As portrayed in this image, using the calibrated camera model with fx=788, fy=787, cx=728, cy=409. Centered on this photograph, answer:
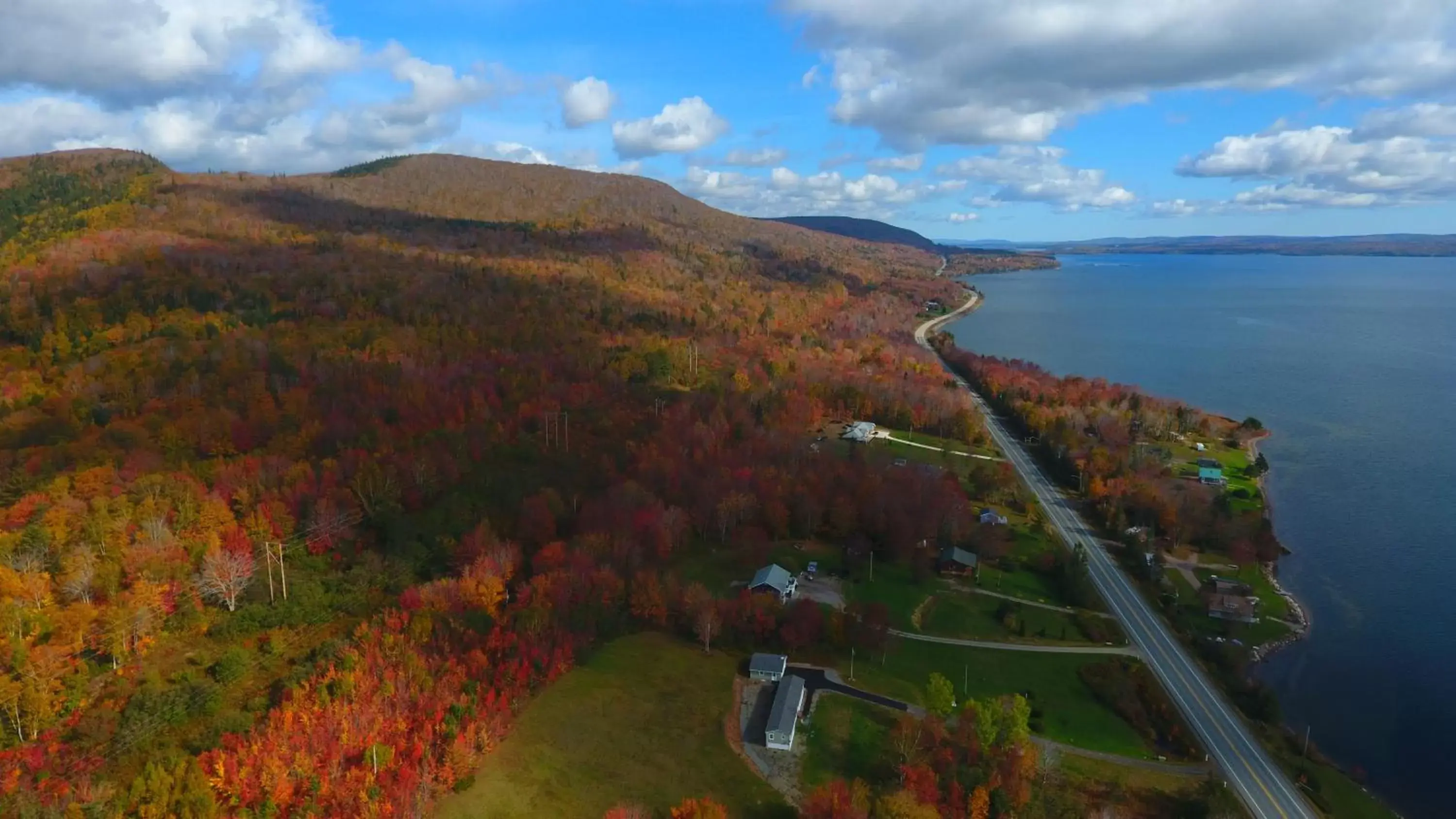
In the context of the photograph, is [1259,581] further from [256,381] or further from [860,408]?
[256,381]

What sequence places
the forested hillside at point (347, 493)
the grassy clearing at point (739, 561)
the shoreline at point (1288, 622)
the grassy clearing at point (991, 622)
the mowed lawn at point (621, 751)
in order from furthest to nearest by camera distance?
the grassy clearing at point (739, 561), the shoreline at point (1288, 622), the grassy clearing at point (991, 622), the forested hillside at point (347, 493), the mowed lawn at point (621, 751)

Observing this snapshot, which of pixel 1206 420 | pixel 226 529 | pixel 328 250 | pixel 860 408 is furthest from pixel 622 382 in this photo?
pixel 328 250

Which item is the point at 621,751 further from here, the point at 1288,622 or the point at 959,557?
the point at 1288,622

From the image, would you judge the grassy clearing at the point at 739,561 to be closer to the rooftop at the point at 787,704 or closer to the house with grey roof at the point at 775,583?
the house with grey roof at the point at 775,583

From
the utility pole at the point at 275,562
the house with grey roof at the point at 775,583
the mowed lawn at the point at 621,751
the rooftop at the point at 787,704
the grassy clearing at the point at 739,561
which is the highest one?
the utility pole at the point at 275,562

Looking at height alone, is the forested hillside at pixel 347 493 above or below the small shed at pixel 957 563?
above

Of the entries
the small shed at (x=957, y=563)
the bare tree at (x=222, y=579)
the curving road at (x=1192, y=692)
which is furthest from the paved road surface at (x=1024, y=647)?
the bare tree at (x=222, y=579)
